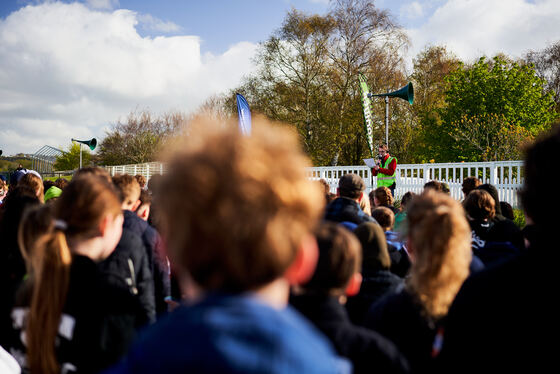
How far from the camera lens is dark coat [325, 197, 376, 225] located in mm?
4066

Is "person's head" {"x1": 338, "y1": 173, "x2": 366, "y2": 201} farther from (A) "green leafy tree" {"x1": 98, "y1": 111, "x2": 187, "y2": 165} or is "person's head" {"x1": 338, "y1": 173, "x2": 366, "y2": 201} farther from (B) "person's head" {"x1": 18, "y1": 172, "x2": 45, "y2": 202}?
(A) "green leafy tree" {"x1": 98, "y1": 111, "x2": 187, "y2": 165}

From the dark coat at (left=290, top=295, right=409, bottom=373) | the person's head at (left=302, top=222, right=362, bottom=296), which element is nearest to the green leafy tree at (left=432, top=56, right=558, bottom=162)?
the person's head at (left=302, top=222, right=362, bottom=296)

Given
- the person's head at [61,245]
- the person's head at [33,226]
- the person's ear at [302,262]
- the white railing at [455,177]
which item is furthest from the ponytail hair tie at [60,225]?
the white railing at [455,177]

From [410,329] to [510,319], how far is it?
0.91 meters

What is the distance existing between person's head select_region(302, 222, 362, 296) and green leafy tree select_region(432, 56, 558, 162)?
63.5ft

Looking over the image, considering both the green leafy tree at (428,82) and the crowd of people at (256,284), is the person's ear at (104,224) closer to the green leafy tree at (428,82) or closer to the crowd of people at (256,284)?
the crowd of people at (256,284)

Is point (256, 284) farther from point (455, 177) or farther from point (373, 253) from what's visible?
point (455, 177)

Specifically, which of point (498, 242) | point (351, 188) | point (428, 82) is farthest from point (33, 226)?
point (428, 82)

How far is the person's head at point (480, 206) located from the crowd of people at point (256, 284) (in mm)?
1723

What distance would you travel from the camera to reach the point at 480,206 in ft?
13.3

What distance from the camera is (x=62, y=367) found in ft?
5.84

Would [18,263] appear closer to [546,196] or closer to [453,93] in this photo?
[546,196]

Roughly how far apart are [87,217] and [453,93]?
2340 centimetres

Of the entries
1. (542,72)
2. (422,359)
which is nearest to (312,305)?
(422,359)
